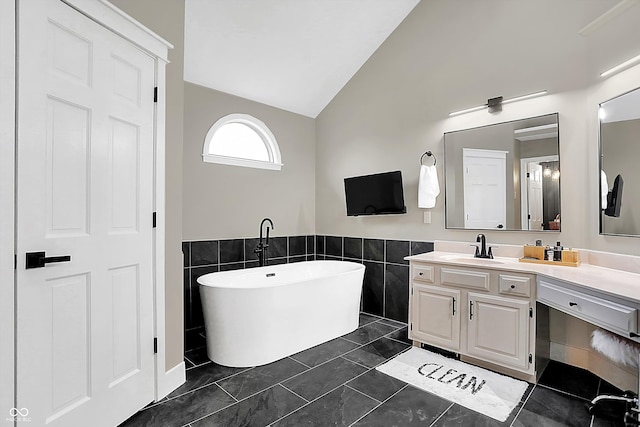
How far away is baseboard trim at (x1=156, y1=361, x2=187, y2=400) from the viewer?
221cm

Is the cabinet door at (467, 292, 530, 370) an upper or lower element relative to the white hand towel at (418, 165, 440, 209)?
lower

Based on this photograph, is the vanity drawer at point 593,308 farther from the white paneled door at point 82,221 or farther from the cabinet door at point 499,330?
the white paneled door at point 82,221

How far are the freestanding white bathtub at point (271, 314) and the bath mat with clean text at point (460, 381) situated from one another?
732 millimetres

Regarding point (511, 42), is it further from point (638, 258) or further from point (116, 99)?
point (116, 99)

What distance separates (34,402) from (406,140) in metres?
3.66

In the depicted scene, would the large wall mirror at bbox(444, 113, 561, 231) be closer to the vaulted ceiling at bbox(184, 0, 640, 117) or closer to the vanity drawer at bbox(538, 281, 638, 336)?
the vaulted ceiling at bbox(184, 0, 640, 117)

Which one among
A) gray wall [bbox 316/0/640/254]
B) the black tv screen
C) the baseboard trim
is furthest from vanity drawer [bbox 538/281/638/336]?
the baseboard trim

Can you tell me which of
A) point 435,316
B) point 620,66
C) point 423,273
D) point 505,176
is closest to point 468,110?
point 505,176

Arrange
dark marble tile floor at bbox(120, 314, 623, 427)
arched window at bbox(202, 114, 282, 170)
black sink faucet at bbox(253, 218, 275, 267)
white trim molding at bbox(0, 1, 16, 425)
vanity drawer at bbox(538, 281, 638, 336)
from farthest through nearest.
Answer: black sink faucet at bbox(253, 218, 275, 267)
arched window at bbox(202, 114, 282, 170)
dark marble tile floor at bbox(120, 314, 623, 427)
vanity drawer at bbox(538, 281, 638, 336)
white trim molding at bbox(0, 1, 16, 425)

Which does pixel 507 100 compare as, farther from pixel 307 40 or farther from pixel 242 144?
pixel 242 144

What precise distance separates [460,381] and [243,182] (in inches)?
116

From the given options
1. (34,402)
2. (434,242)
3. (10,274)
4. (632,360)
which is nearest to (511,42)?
(434,242)

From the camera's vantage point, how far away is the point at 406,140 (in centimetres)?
380

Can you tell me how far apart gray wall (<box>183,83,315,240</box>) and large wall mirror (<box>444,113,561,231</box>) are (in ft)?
6.44
